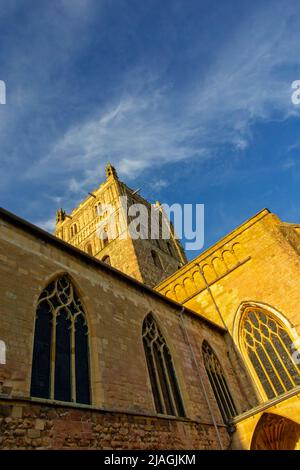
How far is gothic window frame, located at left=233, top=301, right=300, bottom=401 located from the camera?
11023 mm

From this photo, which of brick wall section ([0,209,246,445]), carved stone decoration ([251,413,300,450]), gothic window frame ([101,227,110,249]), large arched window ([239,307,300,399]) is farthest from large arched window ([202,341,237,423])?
gothic window frame ([101,227,110,249])

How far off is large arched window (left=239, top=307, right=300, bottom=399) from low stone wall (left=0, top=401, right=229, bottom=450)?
15.5 feet

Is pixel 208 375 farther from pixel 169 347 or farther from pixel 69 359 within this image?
pixel 69 359

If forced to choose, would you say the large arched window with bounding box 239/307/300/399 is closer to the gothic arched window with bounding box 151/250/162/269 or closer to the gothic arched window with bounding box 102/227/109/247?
the gothic arched window with bounding box 151/250/162/269

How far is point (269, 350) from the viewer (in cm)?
1157

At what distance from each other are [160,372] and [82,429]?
3567 millimetres

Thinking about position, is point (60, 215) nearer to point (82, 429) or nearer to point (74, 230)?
point (74, 230)

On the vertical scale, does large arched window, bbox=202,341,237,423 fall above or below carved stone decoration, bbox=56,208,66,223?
below

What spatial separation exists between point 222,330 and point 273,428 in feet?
14.1

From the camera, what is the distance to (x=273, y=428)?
8898 mm

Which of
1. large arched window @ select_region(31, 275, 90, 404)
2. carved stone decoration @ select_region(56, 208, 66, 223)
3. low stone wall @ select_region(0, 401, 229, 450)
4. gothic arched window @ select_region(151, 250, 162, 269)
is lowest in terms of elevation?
low stone wall @ select_region(0, 401, 229, 450)

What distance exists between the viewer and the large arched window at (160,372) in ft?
26.0
